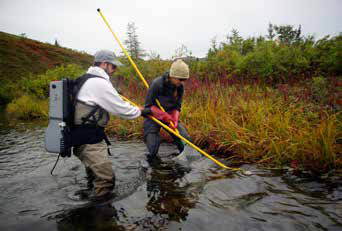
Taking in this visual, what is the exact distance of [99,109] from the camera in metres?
2.88

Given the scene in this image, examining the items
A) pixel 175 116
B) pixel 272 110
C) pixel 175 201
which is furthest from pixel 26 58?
pixel 175 201

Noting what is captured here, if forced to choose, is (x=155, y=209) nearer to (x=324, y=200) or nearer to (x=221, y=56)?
(x=324, y=200)

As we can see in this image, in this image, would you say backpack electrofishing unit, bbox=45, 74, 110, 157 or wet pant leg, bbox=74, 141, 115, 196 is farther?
wet pant leg, bbox=74, 141, 115, 196

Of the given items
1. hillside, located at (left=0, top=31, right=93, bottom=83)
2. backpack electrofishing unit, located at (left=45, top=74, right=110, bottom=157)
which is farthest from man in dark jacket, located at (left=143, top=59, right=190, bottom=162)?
hillside, located at (left=0, top=31, right=93, bottom=83)

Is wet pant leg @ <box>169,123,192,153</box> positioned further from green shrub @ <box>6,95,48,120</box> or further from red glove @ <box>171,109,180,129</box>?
green shrub @ <box>6,95,48,120</box>

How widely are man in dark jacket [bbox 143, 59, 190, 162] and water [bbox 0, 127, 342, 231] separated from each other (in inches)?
26.2

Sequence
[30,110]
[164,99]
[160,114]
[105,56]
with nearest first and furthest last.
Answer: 1. [105,56]
2. [160,114]
3. [164,99]
4. [30,110]

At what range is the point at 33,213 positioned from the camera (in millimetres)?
2859

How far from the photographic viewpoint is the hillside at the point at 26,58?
2620cm

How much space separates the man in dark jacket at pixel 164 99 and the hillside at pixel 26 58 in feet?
89.1

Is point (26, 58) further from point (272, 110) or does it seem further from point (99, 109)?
point (272, 110)

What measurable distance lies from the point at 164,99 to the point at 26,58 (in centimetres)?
3264

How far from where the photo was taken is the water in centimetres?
253

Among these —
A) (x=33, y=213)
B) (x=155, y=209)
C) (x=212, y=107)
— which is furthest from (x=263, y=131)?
(x=33, y=213)
